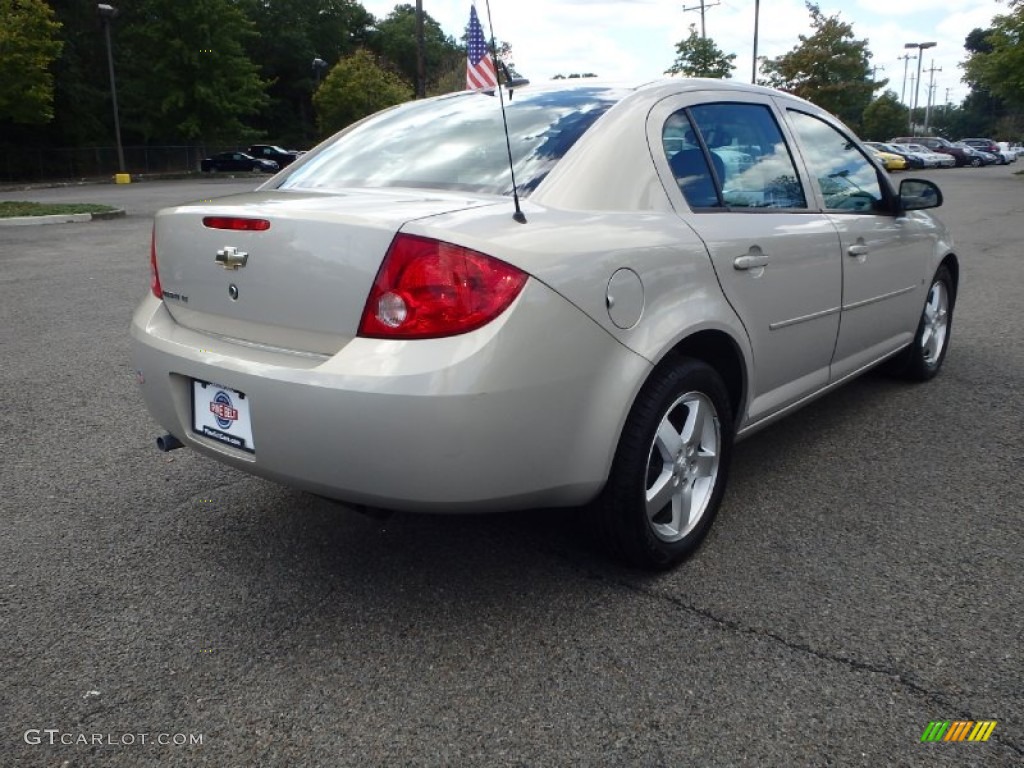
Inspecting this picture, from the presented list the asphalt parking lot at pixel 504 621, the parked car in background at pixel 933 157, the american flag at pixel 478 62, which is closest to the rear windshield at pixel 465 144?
the asphalt parking lot at pixel 504 621

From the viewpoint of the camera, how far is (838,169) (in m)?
3.81

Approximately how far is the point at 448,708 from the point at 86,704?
2.97ft

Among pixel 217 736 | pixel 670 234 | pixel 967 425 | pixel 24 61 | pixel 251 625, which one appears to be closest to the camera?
pixel 217 736

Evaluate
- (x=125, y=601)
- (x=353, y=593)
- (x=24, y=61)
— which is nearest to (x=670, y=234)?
(x=353, y=593)

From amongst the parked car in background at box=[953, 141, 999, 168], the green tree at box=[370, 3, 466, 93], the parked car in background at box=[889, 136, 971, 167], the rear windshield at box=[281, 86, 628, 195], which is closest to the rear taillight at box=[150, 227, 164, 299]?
the rear windshield at box=[281, 86, 628, 195]

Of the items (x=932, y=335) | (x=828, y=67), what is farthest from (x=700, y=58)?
(x=932, y=335)

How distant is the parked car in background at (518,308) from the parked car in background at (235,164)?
143 ft

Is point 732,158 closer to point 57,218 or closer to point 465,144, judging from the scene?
point 465,144

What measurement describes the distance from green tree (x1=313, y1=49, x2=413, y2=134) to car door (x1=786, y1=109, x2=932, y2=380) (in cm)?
4251

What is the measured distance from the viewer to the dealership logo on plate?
8.04 feet

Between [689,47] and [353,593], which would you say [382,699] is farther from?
[689,47]

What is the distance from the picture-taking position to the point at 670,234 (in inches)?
103

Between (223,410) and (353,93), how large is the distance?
4523 cm

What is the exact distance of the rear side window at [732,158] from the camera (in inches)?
114
